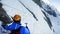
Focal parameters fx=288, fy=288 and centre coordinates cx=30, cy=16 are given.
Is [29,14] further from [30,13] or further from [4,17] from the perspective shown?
[4,17]

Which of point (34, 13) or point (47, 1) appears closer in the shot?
point (34, 13)

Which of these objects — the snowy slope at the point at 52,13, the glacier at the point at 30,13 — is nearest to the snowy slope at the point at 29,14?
the glacier at the point at 30,13

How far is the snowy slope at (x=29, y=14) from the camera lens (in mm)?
15820

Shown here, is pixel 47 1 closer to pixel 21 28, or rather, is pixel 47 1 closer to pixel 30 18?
pixel 30 18

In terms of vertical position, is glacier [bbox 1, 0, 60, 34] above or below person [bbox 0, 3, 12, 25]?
above

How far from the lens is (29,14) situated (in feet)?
54.9

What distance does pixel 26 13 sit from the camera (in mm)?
16578

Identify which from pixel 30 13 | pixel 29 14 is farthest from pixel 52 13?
pixel 29 14

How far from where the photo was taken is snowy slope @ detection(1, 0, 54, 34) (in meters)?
15.8

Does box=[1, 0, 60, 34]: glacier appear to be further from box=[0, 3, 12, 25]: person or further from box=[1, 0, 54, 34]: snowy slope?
box=[0, 3, 12, 25]: person

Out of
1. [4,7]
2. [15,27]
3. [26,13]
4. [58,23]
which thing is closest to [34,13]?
[26,13]

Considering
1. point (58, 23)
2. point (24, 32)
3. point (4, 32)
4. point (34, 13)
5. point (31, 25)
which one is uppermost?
point (58, 23)

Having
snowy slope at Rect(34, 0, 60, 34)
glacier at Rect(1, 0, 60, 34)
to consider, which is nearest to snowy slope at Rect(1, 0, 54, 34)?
glacier at Rect(1, 0, 60, 34)

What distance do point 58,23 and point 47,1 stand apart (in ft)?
6.77
